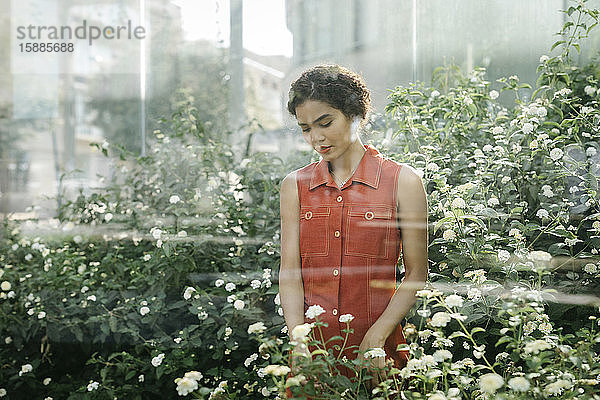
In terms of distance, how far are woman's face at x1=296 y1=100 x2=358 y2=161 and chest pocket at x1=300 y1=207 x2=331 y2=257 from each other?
101 millimetres

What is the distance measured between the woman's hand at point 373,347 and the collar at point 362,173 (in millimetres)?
236

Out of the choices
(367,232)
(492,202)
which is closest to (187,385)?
(367,232)

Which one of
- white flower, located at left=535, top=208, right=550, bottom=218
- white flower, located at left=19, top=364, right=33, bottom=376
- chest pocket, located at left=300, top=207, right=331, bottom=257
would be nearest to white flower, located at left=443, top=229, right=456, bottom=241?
white flower, located at left=535, top=208, right=550, bottom=218

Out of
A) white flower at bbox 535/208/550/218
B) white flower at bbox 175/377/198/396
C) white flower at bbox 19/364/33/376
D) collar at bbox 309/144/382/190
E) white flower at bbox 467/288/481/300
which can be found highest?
collar at bbox 309/144/382/190

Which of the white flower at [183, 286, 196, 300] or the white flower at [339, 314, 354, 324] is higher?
the white flower at [339, 314, 354, 324]

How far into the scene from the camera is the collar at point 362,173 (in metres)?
1.05

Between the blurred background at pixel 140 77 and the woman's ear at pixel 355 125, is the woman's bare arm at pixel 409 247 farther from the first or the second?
the blurred background at pixel 140 77

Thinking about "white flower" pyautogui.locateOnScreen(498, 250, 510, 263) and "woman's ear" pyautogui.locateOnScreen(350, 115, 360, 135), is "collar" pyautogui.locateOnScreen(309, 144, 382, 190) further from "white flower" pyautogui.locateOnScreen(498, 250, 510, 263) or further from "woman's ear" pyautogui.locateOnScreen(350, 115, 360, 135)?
"white flower" pyautogui.locateOnScreen(498, 250, 510, 263)

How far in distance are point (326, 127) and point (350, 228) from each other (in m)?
0.17

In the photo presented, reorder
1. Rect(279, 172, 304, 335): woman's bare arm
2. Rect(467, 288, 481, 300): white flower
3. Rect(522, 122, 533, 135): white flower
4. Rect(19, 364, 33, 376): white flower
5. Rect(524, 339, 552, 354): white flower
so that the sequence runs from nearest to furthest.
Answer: Rect(524, 339, 552, 354): white flower < Rect(279, 172, 304, 335): woman's bare arm < Rect(467, 288, 481, 300): white flower < Rect(522, 122, 533, 135): white flower < Rect(19, 364, 33, 376): white flower

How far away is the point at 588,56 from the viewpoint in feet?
5.09

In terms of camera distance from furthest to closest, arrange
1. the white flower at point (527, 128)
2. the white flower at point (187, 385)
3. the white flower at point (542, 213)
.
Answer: the white flower at point (527, 128) → the white flower at point (542, 213) → the white flower at point (187, 385)

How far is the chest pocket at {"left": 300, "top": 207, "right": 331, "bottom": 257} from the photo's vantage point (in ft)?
3.53

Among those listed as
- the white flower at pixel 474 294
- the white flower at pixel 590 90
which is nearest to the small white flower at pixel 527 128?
the white flower at pixel 590 90
